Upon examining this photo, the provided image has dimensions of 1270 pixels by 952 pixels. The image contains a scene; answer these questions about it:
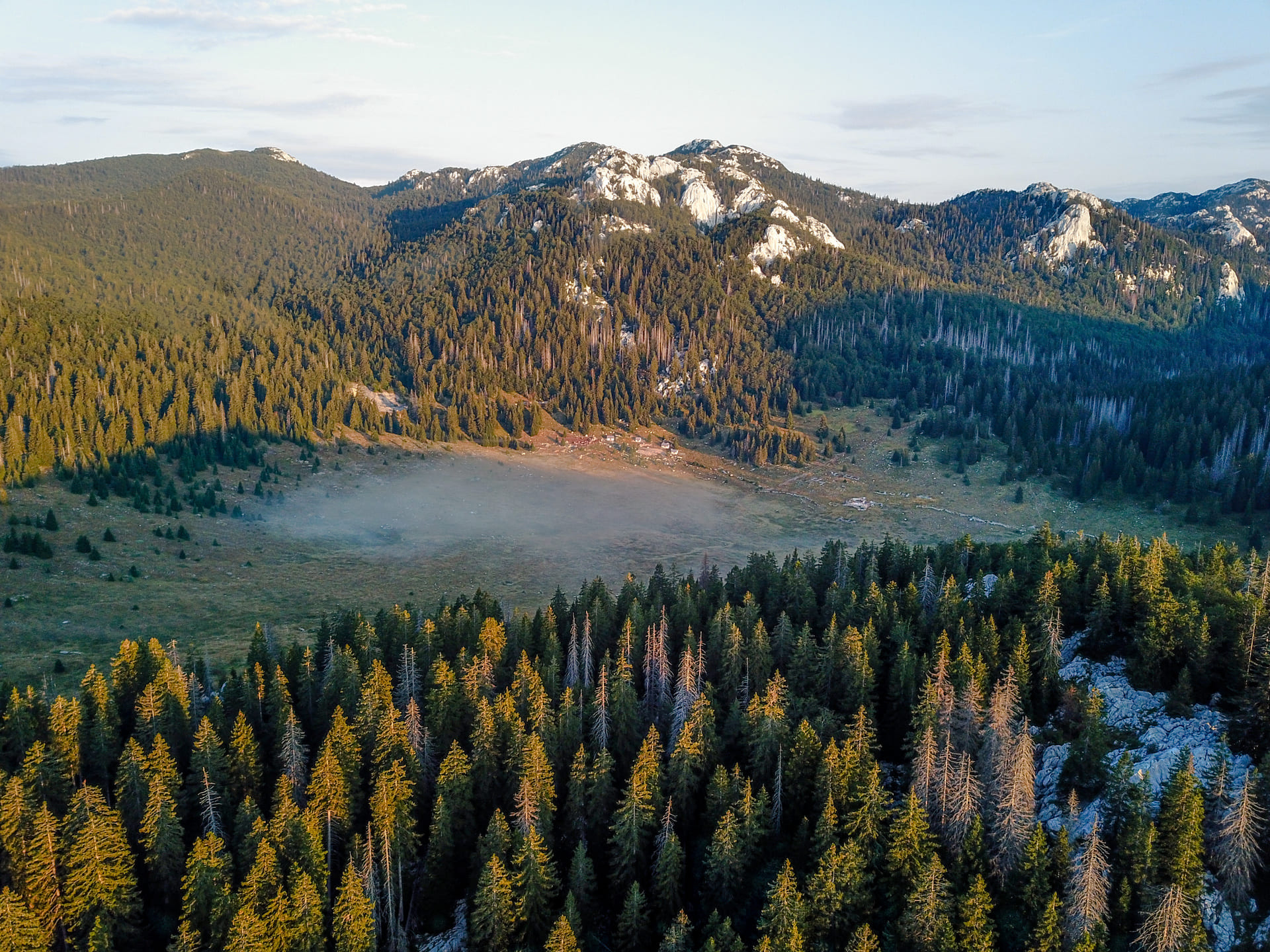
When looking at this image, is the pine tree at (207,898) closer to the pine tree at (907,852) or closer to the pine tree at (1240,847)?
the pine tree at (907,852)

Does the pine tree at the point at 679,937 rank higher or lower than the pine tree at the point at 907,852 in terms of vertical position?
lower

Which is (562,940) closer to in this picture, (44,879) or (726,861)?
(726,861)

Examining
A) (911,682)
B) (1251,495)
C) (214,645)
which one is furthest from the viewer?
(1251,495)

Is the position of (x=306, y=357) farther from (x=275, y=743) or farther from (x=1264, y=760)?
(x=1264, y=760)

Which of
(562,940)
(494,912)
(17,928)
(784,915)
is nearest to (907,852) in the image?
(784,915)

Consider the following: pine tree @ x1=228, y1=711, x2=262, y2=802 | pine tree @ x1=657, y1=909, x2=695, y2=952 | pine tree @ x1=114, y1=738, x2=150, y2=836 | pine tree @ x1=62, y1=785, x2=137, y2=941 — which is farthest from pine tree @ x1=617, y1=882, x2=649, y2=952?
pine tree @ x1=114, y1=738, x2=150, y2=836

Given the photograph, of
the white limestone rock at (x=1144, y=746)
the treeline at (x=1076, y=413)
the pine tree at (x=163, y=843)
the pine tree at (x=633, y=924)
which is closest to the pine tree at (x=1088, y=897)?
the white limestone rock at (x=1144, y=746)

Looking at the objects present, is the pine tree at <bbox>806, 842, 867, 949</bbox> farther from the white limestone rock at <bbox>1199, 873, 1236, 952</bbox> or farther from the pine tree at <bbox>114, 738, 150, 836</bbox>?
the pine tree at <bbox>114, 738, 150, 836</bbox>

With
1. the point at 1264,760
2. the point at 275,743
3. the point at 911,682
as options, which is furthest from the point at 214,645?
the point at 1264,760
